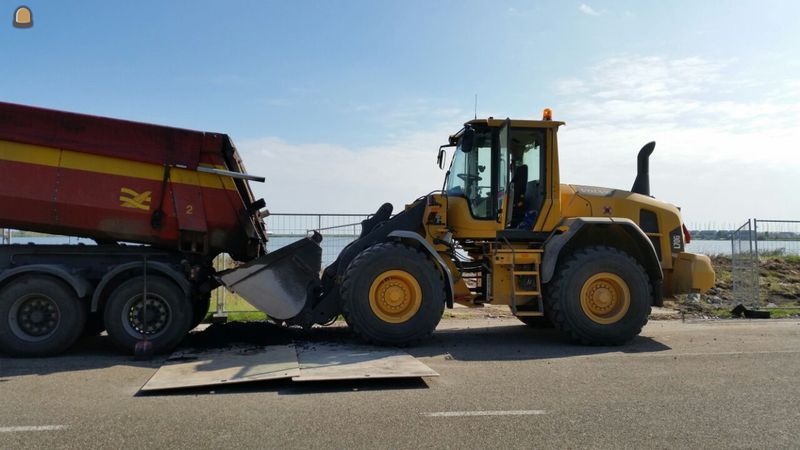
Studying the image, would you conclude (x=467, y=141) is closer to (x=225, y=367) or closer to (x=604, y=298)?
(x=604, y=298)

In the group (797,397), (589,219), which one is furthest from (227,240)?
(797,397)

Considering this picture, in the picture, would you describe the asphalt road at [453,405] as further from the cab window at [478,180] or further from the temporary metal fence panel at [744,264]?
the temporary metal fence panel at [744,264]

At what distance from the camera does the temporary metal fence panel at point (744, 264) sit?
1275cm

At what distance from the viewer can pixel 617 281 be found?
857cm

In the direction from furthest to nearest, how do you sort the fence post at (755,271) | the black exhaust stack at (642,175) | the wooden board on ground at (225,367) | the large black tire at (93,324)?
1. the fence post at (755,271)
2. the black exhaust stack at (642,175)
3. the large black tire at (93,324)
4. the wooden board on ground at (225,367)

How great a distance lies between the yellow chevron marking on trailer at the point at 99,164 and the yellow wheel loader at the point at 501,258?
135 cm

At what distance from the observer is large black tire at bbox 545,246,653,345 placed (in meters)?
8.42

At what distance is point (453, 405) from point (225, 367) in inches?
110

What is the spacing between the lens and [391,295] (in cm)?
819

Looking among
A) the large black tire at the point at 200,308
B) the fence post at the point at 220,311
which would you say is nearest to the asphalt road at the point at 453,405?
the large black tire at the point at 200,308

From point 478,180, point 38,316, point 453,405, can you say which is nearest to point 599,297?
point 478,180

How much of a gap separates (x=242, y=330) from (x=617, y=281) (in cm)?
559

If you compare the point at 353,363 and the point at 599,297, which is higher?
the point at 599,297

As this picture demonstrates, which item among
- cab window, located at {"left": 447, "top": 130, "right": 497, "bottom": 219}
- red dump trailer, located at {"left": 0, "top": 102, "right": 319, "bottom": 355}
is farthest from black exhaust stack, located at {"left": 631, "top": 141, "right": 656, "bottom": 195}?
red dump trailer, located at {"left": 0, "top": 102, "right": 319, "bottom": 355}
